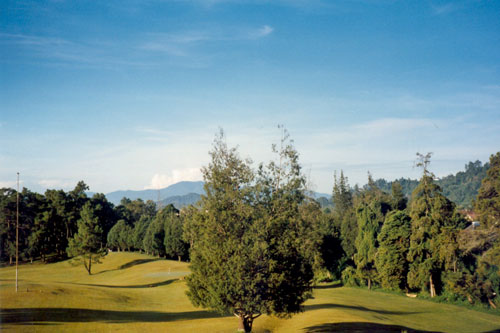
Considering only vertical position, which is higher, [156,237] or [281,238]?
[281,238]

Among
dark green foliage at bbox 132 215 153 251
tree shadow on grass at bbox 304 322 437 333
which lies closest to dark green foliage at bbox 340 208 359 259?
tree shadow on grass at bbox 304 322 437 333

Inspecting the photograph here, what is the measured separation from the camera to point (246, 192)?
2094cm

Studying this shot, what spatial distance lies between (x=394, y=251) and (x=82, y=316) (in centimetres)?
4119

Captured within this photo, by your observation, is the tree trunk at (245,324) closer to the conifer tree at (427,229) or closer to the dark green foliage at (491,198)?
the dark green foliage at (491,198)

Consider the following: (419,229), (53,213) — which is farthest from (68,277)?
(419,229)

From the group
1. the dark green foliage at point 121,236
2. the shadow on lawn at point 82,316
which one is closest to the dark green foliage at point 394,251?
the shadow on lawn at point 82,316

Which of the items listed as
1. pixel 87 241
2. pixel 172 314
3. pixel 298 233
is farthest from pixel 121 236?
pixel 298 233

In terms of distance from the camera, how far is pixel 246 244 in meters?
19.7

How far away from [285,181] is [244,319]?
7.80 m

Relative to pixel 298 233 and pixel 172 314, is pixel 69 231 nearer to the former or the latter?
pixel 172 314

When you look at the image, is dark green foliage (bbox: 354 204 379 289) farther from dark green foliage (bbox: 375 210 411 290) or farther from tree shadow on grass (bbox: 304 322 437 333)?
tree shadow on grass (bbox: 304 322 437 333)

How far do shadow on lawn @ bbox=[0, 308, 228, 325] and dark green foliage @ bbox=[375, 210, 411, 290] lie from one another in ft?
103

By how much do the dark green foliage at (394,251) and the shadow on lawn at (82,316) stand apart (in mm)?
31308

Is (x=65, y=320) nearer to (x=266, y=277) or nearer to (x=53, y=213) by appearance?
(x=266, y=277)
